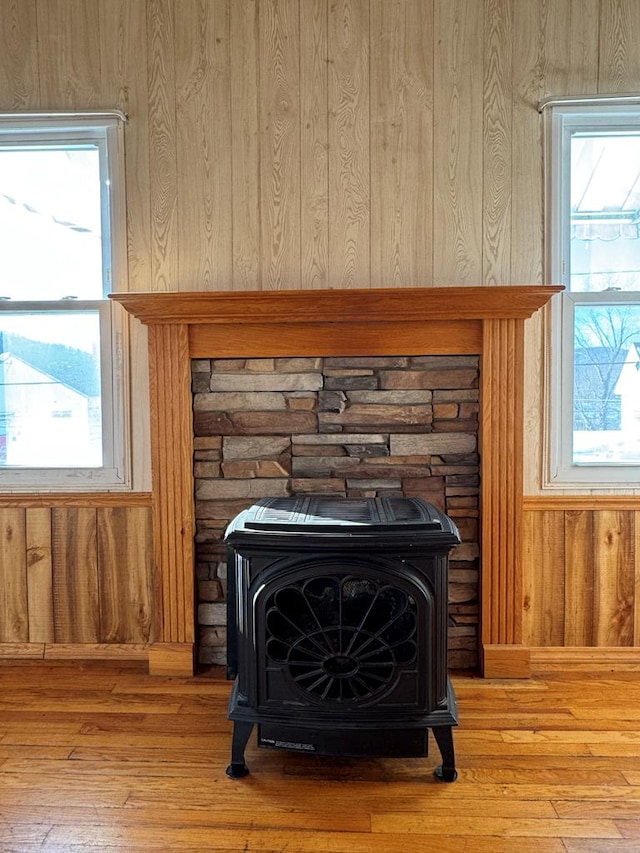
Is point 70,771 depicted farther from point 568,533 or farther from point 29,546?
point 568,533

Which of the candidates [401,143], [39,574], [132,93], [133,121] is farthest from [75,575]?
[401,143]

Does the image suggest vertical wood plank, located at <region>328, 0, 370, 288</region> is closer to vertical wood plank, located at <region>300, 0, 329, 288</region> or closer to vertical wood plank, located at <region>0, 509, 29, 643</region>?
vertical wood plank, located at <region>300, 0, 329, 288</region>

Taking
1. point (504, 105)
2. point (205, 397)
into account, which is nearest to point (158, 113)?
point (205, 397)

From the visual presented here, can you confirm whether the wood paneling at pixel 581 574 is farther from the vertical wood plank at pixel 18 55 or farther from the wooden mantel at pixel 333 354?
the vertical wood plank at pixel 18 55

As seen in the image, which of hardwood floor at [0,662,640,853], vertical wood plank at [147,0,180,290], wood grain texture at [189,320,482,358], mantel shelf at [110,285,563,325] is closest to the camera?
hardwood floor at [0,662,640,853]

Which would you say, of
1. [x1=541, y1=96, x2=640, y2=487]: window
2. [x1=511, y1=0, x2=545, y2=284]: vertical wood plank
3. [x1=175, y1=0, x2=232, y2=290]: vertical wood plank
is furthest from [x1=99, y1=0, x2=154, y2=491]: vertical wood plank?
[x1=541, y1=96, x2=640, y2=487]: window

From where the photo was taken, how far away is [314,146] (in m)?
2.43

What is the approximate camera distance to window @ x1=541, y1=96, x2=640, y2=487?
2.45m

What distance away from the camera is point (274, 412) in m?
2.38

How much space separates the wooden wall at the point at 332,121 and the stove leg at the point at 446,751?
36.8 inches

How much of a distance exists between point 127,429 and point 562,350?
1.80m

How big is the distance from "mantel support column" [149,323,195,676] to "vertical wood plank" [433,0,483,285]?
1.10 metres

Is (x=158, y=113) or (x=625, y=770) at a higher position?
(x=158, y=113)

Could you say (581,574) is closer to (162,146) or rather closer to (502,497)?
(502,497)
